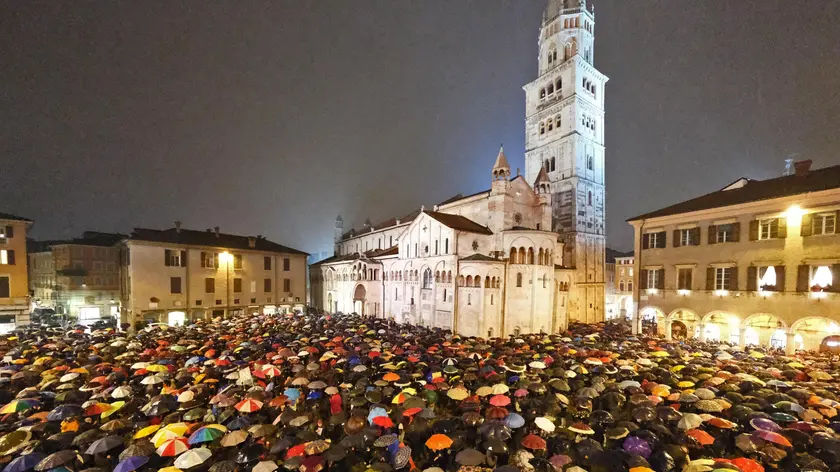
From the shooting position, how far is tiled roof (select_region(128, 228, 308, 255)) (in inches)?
1526

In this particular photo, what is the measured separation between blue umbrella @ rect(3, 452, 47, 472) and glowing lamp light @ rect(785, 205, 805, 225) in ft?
123

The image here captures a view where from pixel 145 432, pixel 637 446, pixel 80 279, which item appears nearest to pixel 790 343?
pixel 637 446

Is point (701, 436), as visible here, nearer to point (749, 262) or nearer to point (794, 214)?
point (749, 262)

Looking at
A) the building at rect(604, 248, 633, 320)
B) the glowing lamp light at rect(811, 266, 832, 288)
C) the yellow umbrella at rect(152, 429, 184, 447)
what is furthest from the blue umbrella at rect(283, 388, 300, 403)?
the building at rect(604, 248, 633, 320)

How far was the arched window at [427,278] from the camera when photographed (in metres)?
35.3

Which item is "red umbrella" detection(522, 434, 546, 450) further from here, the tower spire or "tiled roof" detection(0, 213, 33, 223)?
"tiled roof" detection(0, 213, 33, 223)

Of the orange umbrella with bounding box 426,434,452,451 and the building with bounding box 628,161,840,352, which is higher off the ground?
the building with bounding box 628,161,840,352

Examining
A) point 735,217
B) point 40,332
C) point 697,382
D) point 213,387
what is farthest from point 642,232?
point 40,332

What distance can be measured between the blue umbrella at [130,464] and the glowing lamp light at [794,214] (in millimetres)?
35066

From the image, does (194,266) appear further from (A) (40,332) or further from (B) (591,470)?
(B) (591,470)

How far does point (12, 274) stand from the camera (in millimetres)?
32031

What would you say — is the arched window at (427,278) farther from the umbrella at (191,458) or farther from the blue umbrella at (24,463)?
the blue umbrella at (24,463)

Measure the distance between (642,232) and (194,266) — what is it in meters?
48.1

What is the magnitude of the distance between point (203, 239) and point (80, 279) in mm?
16015
